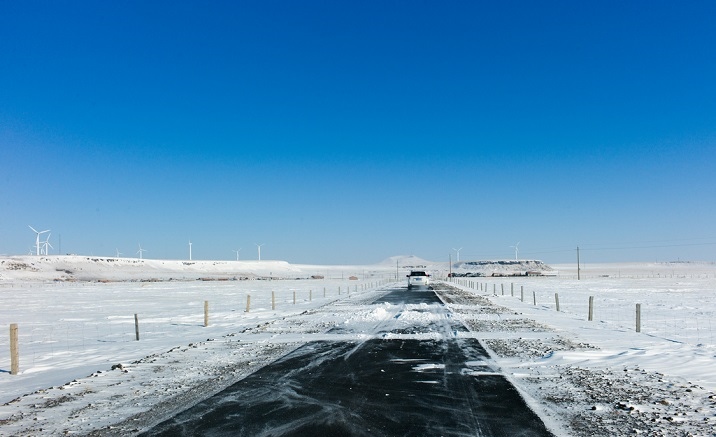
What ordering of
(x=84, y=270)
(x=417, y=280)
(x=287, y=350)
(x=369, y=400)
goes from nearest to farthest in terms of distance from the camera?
(x=369, y=400) < (x=287, y=350) < (x=417, y=280) < (x=84, y=270)

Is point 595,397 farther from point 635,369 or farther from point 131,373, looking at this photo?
point 131,373

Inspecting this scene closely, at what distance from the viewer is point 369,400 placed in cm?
876

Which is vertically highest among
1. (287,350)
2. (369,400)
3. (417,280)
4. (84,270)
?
(369,400)

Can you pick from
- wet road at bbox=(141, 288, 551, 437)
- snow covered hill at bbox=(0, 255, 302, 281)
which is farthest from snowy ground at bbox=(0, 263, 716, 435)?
snow covered hill at bbox=(0, 255, 302, 281)

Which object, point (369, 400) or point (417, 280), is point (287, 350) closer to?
point (369, 400)

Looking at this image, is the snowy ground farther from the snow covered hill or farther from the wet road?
the snow covered hill

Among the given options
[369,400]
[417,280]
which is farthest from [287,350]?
[417,280]

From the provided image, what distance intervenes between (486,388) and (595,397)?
1751 mm

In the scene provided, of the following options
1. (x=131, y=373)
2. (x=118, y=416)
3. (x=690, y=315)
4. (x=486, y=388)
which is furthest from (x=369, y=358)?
(x=690, y=315)

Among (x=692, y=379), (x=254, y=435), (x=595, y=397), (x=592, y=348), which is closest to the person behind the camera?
(x=254, y=435)

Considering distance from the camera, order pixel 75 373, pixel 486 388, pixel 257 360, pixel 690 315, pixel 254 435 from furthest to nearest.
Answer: pixel 690 315 → pixel 257 360 → pixel 75 373 → pixel 486 388 → pixel 254 435

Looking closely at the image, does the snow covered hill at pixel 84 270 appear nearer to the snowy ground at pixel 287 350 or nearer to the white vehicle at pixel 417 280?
the white vehicle at pixel 417 280

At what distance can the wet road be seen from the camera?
281 inches

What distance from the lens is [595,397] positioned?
875 centimetres
